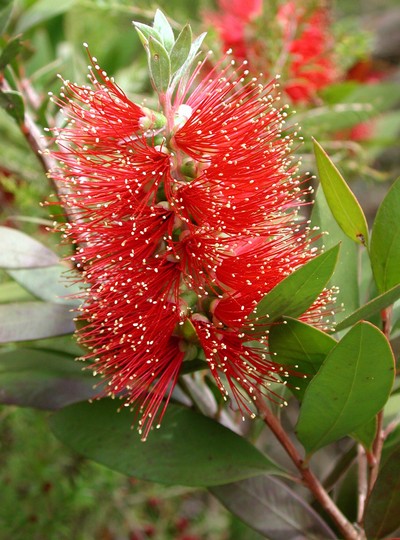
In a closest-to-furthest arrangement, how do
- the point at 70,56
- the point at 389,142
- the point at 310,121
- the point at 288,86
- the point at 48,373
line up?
1. the point at 48,373
2. the point at 70,56
3. the point at 310,121
4. the point at 288,86
5. the point at 389,142

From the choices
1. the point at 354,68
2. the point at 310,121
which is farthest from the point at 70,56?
the point at 354,68

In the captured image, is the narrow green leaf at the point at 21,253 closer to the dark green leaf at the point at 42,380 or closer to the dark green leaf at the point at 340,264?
the dark green leaf at the point at 42,380

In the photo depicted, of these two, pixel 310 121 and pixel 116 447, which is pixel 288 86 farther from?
pixel 116 447

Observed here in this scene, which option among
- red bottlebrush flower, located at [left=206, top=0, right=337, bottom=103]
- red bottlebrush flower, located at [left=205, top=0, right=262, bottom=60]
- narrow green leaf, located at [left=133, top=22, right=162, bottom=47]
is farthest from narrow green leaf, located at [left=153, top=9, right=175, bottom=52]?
red bottlebrush flower, located at [left=205, top=0, right=262, bottom=60]

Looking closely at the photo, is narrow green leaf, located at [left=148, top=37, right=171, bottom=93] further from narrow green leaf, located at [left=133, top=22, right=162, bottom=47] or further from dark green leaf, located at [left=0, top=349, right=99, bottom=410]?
dark green leaf, located at [left=0, top=349, right=99, bottom=410]

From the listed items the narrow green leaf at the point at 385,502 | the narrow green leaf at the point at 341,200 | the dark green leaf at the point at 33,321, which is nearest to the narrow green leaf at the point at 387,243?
the narrow green leaf at the point at 341,200

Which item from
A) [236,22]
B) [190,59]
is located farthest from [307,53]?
[190,59]

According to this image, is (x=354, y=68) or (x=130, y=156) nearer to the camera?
(x=130, y=156)
